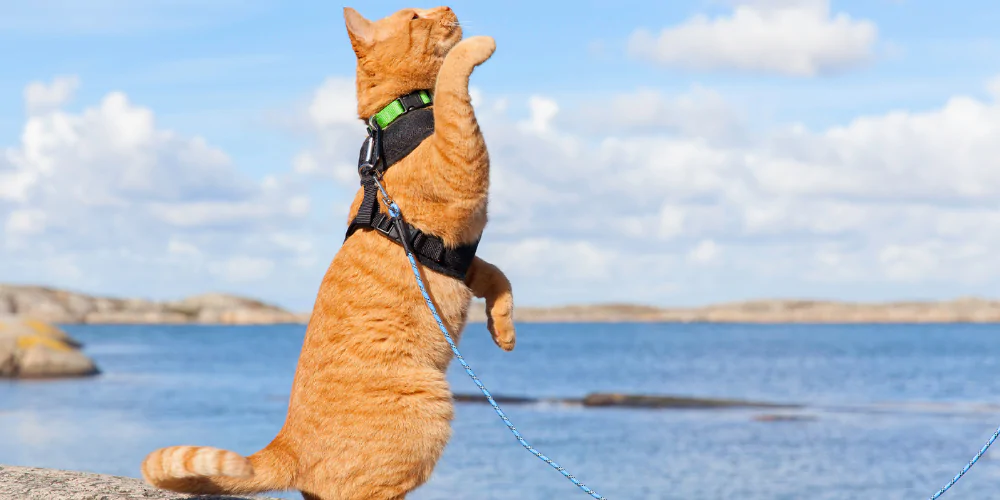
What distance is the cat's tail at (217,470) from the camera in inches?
145

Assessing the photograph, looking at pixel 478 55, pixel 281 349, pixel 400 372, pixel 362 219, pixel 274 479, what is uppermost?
pixel 478 55

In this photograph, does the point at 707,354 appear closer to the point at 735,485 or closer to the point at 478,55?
the point at 735,485

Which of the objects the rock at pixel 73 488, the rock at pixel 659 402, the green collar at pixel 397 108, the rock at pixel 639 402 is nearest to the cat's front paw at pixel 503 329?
the green collar at pixel 397 108

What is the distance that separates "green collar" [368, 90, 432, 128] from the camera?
4117mm

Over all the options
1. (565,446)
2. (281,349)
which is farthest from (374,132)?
(281,349)

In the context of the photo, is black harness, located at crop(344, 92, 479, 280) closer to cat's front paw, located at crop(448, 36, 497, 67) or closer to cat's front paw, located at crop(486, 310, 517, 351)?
cat's front paw, located at crop(486, 310, 517, 351)

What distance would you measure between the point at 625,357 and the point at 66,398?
39323mm

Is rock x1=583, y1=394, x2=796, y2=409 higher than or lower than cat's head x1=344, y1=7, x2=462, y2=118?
lower

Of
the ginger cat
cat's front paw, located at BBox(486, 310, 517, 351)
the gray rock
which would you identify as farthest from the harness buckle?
the gray rock

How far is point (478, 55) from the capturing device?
3.79 meters

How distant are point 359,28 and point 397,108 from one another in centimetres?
44

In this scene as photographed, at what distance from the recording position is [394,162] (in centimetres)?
402

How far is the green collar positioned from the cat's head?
0.13 feet

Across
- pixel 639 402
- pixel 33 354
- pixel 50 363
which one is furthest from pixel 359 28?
pixel 50 363
